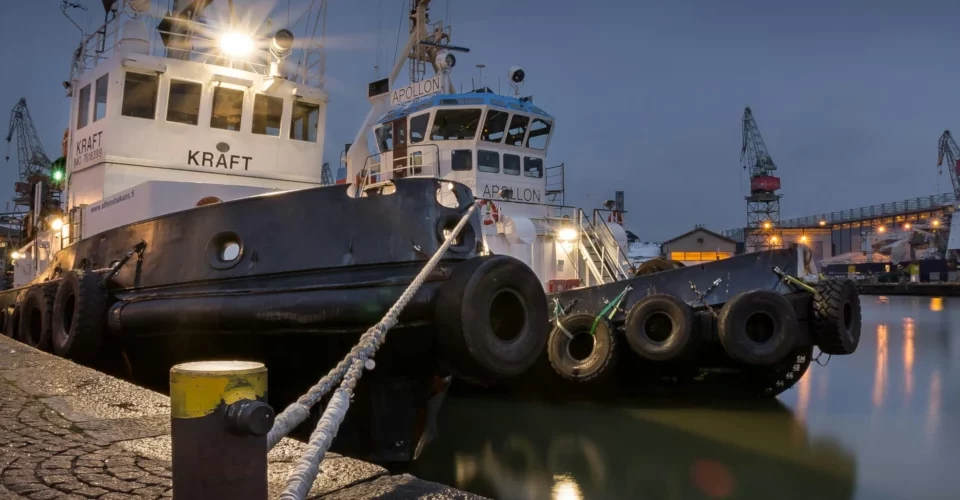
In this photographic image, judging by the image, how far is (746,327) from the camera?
877cm

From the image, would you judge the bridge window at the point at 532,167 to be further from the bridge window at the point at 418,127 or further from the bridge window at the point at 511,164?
the bridge window at the point at 418,127

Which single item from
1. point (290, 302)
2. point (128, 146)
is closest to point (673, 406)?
point (290, 302)

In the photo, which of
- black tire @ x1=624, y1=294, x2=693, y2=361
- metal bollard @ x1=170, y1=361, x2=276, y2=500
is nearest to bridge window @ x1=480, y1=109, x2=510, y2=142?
black tire @ x1=624, y1=294, x2=693, y2=361

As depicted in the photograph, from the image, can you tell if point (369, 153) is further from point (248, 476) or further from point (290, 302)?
point (248, 476)

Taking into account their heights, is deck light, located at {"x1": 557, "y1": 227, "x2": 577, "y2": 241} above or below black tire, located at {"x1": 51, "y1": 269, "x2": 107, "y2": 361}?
above

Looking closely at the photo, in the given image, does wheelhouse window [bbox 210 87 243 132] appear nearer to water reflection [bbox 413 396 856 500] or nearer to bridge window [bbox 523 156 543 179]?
water reflection [bbox 413 396 856 500]

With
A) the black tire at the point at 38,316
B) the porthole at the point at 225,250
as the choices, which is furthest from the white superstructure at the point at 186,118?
the porthole at the point at 225,250

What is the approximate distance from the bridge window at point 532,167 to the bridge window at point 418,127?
2.05 meters

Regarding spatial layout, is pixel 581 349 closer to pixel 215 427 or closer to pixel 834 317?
pixel 834 317

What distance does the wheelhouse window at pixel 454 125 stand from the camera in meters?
12.7

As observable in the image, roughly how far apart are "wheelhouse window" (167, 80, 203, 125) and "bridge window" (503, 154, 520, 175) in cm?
632

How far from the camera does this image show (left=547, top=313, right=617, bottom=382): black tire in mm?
8984

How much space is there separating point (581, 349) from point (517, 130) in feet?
17.3

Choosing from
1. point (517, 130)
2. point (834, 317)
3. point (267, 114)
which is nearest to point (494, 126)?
point (517, 130)
